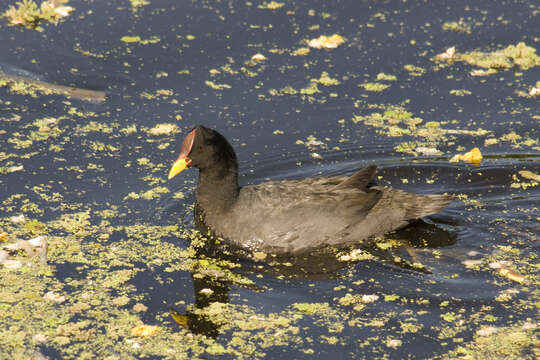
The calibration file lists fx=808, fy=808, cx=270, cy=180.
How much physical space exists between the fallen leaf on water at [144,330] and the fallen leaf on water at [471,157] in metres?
3.86

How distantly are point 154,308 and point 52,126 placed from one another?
11.0ft

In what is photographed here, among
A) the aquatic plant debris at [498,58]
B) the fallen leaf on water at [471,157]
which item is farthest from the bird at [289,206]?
the aquatic plant debris at [498,58]

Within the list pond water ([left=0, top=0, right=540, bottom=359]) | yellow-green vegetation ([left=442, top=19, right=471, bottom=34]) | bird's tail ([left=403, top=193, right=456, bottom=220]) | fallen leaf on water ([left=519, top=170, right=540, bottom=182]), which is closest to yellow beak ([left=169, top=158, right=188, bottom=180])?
pond water ([left=0, top=0, right=540, bottom=359])

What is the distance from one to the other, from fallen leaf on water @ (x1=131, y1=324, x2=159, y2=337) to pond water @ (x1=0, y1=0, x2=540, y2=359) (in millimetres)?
55

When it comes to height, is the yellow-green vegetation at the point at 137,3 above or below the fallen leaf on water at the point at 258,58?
above

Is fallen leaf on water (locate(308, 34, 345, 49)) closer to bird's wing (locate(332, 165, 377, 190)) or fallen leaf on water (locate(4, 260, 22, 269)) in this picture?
bird's wing (locate(332, 165, 377, 190))

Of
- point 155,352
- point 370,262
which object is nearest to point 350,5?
point 370,262

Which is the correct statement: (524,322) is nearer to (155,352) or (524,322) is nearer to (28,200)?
(155,352)

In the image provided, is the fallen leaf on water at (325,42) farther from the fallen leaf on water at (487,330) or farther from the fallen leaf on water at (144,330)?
the fallen leaf on water at (144,330)

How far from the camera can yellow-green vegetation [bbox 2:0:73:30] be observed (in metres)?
10.6

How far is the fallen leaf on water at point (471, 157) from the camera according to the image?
8.20 metres

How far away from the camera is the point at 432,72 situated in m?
9.85

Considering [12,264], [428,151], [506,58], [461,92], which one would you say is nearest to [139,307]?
[12,264]

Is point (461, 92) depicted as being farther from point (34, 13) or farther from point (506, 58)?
point (34, 13)
